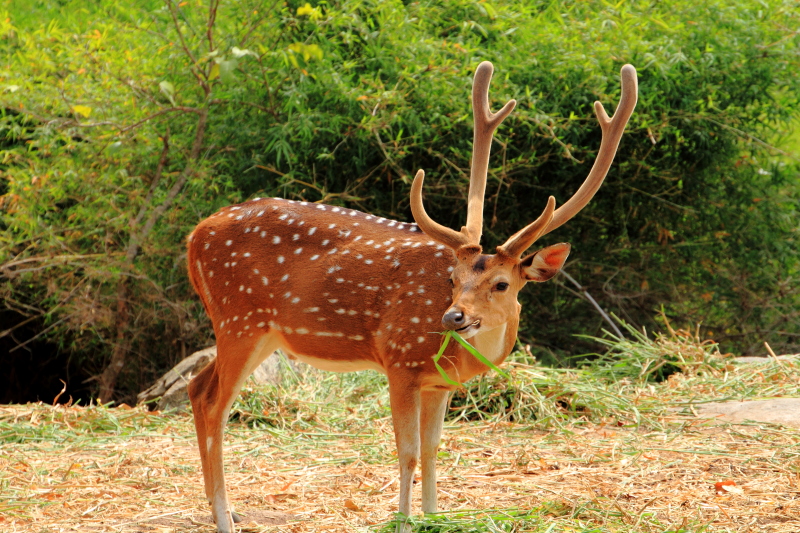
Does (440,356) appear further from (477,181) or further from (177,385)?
(177,385)

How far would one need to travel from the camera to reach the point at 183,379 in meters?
5.45

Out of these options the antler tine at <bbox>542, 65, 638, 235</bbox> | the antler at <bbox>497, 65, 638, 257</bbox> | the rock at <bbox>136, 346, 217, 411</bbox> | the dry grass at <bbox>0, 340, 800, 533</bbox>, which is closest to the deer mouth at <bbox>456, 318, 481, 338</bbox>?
the antler at <bbox>497, 65, 638, 257</bbox>

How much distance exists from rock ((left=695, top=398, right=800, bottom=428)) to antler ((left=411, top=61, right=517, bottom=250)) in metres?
2.28

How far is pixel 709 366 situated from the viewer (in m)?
5.64

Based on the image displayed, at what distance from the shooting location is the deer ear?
3.09m

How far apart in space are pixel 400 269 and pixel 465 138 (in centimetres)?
284

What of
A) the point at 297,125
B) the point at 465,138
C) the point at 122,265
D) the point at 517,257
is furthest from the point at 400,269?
the point at 122,265

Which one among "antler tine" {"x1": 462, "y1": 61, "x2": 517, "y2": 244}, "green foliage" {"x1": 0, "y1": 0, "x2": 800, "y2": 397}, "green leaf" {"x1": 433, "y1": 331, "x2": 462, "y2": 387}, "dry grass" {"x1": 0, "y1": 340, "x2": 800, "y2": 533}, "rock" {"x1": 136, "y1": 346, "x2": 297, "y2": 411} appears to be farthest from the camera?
"green foliage" {"x1": 0, "y1": 0, "x2": 800, "y2": 397}

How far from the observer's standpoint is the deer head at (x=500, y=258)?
298 centimetres

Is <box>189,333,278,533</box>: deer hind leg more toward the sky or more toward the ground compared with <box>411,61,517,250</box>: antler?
more toward the ground

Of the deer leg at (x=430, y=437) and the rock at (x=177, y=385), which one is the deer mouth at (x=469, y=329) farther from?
the rock at (x=177, y=385)

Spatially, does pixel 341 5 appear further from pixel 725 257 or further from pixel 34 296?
pixel 725 257

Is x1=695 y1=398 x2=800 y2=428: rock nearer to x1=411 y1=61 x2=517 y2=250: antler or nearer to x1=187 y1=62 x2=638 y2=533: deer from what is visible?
x1=187 y1=62 x2=638 y2=533: deer

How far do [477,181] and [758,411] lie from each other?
2416mm
